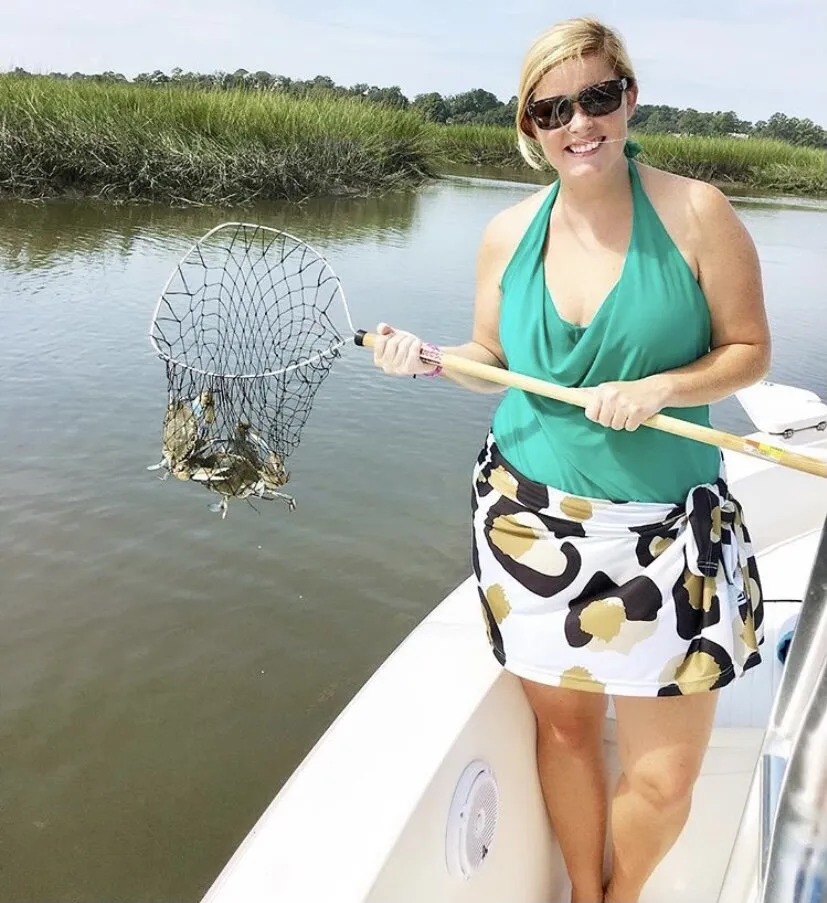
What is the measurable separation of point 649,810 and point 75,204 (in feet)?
36.6

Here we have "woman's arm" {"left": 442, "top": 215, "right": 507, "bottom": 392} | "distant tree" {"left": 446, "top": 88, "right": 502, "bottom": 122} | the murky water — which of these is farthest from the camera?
"distant tree" {"left": 446, "top": 88, "right": 502, "bottom": 122}

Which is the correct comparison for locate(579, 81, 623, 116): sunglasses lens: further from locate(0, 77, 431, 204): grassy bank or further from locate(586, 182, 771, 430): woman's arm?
locate(0, 77, 431, 204): grassy bank

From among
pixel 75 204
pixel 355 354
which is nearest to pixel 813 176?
pixel 75 204

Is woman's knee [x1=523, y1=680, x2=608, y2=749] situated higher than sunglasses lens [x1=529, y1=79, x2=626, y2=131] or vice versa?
sunglasses lens [x1=529, y1=79, x2=626, y2=131]

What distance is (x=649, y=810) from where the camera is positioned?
1479 mm

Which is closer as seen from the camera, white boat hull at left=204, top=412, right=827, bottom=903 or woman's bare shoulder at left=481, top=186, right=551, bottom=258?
white boat hull at left=204, top=412, right=827, bottom=903

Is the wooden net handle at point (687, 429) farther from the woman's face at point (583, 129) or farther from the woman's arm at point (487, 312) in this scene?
the woman's face at point (583, 129)

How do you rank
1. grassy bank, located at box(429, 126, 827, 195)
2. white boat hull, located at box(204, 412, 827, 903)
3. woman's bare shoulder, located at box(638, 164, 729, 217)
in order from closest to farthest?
white boat hull, located at box(204, 412, 827, 903) < woman's bare shoulder, located at box(638, 164, 729, 217) < grassy bank, located at box(429, 126, 827, 195)

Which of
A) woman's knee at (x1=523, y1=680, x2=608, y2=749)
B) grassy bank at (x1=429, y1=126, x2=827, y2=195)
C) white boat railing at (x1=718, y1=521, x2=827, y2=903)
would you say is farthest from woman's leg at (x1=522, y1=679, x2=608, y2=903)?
grassy bank at (x1=429, y1=126, x2=827, y2=195)

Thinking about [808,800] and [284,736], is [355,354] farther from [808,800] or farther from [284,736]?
[808,800]

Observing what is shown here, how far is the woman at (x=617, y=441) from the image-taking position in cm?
130

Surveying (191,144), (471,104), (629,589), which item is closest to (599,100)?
(629,589)

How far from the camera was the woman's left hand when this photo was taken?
4.09ft

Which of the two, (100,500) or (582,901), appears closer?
(582,901)
